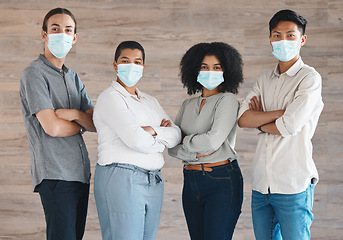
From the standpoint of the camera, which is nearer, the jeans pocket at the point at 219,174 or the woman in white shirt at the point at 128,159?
the woman in white shirt at the point at 128,159

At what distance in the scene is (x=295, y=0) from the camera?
146 inches

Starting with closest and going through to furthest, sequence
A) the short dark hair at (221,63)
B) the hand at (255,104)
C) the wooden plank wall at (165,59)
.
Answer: the hand at (255,104) < the short dark hair at (221,63) < the wooden plank wall at (165,59)

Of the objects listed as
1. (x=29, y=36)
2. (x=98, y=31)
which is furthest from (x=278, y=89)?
(x=29, y=36)

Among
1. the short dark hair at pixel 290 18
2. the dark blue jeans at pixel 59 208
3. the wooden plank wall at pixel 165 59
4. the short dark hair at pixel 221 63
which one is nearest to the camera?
the dark blue jeans at pixel 59 208

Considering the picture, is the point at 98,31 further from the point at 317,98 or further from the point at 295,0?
the point at 317,98

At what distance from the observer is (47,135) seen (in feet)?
6.73

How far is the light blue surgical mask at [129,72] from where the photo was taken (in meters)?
2.19

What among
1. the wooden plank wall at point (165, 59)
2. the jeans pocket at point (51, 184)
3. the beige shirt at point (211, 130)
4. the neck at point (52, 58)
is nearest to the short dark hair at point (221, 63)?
the beige shirt at point (211, 130)

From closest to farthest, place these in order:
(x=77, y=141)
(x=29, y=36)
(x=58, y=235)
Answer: (x=58, y=235) → (x=77, y=141) → (x=29, y=36)

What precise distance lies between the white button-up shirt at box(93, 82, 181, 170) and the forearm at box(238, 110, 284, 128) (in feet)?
1.19

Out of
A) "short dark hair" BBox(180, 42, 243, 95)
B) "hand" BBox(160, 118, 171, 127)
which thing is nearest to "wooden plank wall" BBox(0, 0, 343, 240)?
"short dark hair" BBox(180, 42, 243, 95)

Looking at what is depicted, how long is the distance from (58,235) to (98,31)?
6.85ft

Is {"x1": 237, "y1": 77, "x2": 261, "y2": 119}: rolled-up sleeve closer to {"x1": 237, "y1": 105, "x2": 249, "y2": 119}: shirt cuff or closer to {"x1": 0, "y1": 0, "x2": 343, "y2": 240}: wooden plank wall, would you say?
{"x1": 237, "y1": 105, "x2": 249, "y2": 119}: shirt cuff

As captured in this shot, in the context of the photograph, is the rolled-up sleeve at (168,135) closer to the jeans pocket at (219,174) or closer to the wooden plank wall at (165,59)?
the jeans pocket at (219,174)
